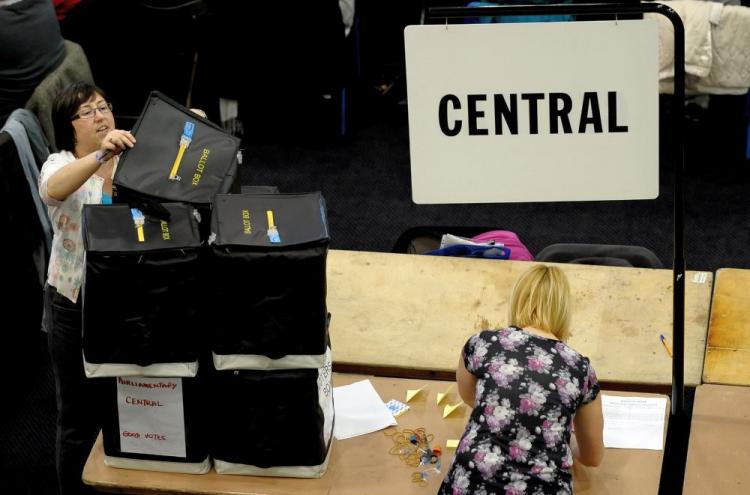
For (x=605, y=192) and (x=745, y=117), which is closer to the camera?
(x=605, y=192)

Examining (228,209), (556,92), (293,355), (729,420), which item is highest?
(556,92)

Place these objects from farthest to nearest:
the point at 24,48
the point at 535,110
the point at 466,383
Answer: the point at 24,48, the point at 466,383, the point at 535,110

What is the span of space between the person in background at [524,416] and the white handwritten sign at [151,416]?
72cm

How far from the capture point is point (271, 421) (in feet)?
9.00

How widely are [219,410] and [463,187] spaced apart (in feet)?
2.87

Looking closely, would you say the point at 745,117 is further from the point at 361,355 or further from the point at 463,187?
the point at 463,187

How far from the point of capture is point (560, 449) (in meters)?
2.56

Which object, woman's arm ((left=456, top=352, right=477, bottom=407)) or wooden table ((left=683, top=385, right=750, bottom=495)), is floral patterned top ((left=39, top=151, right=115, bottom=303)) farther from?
wooden table ((left=683, top=385, right=750, bottom=495))

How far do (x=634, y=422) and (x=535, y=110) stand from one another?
39.7 inches

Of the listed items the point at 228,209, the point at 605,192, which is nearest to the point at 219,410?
the point at 228,209

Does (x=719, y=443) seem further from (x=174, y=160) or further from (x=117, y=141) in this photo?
(x=117, y=141)

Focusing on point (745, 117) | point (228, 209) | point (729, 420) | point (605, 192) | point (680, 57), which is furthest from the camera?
point (745, 117)

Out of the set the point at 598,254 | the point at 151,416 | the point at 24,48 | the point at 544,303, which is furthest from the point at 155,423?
the point at 24,48

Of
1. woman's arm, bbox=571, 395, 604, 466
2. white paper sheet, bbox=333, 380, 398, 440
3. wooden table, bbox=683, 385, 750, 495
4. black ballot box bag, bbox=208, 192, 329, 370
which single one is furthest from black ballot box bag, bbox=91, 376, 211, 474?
wooden table, bbox=683, 385, 750, 495
